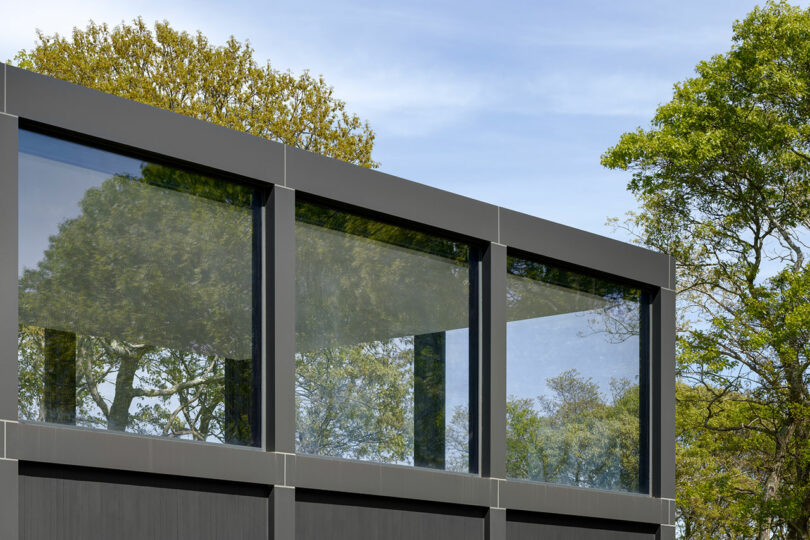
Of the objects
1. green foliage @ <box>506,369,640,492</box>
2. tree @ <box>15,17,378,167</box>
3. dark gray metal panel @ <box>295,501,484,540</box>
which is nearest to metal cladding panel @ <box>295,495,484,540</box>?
dark gray metal panel @ <box>295,501,484,540</box>

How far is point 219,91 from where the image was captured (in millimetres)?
25156

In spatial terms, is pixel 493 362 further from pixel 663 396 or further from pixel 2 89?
pixel 2 89

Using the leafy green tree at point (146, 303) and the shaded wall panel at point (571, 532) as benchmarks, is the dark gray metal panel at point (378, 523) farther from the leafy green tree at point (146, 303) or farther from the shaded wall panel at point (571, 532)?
the leafy green tree at point (146, 303)

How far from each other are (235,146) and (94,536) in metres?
3.16

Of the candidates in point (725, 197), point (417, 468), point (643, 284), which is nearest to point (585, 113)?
point (725, 197)

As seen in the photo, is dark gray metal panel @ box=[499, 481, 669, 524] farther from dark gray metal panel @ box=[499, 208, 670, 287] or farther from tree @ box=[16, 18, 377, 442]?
tree @ box=[16, 18, 377, 442]

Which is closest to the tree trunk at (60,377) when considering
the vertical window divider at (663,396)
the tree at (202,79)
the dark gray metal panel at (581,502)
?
the dark gray metal panel at (581,502)

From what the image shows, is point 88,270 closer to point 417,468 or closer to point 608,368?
point 417,468

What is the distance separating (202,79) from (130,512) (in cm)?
1917

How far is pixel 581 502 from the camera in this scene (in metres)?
10.4

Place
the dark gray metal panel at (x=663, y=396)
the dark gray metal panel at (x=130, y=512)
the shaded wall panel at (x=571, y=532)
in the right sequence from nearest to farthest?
the dark gray metal panel at (x=130, y=512)
the shaded wall panel at (x=571, y=532)
the dark gray metal panel at (x=663, y=396)

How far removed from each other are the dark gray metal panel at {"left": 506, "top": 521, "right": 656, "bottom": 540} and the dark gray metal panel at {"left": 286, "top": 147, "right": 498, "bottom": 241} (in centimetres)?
288

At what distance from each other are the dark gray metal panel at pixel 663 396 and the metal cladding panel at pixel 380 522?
268 centimetres

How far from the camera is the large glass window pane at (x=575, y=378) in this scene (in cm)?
1018
